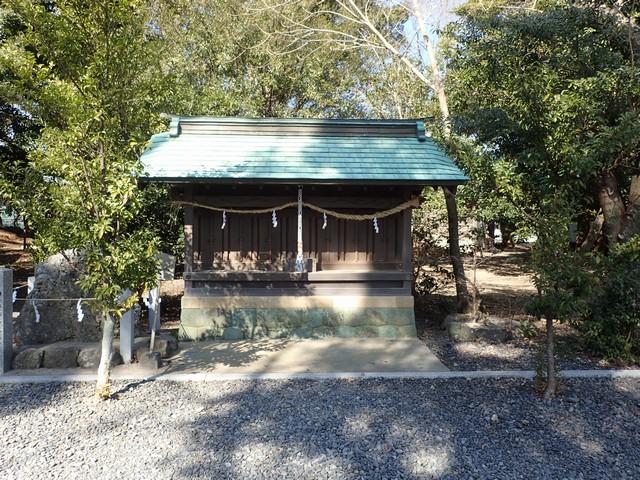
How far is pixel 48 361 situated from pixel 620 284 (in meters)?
7.81

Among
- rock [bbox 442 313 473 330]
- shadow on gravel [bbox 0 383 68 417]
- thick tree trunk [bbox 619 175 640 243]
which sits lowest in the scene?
shadow on gravel [bbox 0 383 68 417]

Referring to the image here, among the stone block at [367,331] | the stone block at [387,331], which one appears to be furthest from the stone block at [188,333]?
the stone block at [387,331]

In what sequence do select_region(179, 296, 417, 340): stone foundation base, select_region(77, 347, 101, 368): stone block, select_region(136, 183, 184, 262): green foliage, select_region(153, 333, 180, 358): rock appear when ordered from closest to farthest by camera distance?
select_region(77, 347, 101, 368): stone block → select_region(153, 333, 180, 358): rock → select_region(179, 296, 417, 340): stone foundation base → select_region(136, 183, 184, 262): green foliage

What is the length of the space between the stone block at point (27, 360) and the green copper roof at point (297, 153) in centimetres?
286

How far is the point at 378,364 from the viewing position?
6.21 meters

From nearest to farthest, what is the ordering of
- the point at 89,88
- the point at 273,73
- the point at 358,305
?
the point at 89,88 → the point at 358,305 → the point at 273,73

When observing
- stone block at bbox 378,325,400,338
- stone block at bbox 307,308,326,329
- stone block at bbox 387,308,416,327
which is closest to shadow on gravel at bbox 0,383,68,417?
stone block at bbox 307,308,326,329

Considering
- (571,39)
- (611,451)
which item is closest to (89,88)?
(611,451)

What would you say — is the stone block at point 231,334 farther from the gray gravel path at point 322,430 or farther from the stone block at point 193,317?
the gray gravel path at point 322,430

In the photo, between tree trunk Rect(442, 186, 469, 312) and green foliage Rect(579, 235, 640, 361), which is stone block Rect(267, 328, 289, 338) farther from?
green foliage Rect(579, 235, 640, 361)

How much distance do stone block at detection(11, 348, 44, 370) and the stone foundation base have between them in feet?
7.08

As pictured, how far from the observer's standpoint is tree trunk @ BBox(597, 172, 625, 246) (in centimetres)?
680

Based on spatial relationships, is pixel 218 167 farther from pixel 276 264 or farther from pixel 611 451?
pixel 611 451

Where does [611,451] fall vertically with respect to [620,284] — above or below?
below
